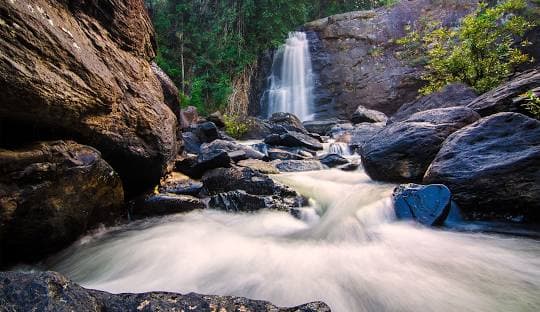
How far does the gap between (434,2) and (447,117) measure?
15.6 meters

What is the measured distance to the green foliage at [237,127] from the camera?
435 inches

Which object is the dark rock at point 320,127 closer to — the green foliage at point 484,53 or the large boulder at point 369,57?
the large boulder at point 369,57

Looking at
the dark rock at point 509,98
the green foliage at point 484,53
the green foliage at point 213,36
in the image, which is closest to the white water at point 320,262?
the dark rock at point 509,98

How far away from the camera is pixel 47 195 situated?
8.79 feet

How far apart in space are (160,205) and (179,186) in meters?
0.71

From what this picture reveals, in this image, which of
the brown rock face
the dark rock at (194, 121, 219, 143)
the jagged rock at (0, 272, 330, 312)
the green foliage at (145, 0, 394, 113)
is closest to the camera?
the jagged rock at (0, 272, 330, 312)

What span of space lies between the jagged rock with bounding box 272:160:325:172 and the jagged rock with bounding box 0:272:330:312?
5.06 meters

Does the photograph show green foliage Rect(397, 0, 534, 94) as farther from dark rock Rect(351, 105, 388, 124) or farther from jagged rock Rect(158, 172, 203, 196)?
jagged rock Rect(158, 172, 203, 196)

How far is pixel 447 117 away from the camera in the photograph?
16.2 ft

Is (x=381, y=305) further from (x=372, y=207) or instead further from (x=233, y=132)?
(x=233, y=132)

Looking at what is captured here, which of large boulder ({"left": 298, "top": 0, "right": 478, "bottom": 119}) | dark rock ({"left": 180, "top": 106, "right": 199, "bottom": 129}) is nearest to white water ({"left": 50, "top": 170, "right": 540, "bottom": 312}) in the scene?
dark rock ({"left": 180, "top": 106, "right": 199, "bottom": 129})

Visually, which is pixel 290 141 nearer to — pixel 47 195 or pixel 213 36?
pixel 47 195

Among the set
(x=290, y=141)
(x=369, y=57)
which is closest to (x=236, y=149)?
(x=290, y=141)

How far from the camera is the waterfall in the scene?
16.5 metres
